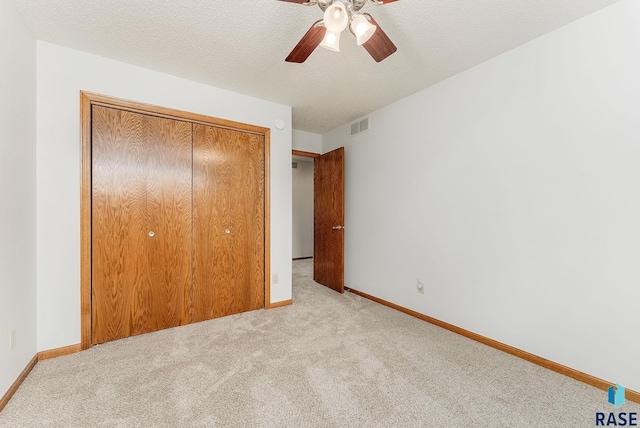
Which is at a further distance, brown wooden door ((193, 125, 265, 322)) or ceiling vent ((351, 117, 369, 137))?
ceiling vent ((351, 117, 369, 137))

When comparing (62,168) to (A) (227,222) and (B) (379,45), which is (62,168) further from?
(B) (379,45)

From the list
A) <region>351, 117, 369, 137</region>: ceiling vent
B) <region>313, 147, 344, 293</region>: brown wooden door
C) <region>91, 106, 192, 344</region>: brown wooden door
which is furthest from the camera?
<region>313, 147, 344, 293</region>: brown wooden door

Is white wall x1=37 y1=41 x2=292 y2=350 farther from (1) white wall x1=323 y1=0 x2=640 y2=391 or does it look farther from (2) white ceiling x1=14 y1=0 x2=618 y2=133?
(1) white wall x1=323 y1=0 x2=640 y2=391

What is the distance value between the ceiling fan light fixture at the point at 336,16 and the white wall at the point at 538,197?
162 cm

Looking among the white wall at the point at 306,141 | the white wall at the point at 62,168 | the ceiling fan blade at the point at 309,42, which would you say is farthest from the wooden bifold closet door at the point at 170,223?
the ceiling fan blade at the point at 309,42

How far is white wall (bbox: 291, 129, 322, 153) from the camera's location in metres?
4.14

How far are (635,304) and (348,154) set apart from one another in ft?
10.1

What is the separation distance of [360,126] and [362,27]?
2.26m

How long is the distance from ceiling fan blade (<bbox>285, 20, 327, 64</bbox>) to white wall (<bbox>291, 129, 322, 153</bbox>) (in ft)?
7.90

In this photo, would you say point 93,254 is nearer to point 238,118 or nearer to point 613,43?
point 238,118

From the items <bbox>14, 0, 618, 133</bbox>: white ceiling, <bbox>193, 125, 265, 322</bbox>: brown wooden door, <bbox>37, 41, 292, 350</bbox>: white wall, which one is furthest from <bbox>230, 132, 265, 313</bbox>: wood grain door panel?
<bbox>37, 41, 292, 350</bbox>: white wall

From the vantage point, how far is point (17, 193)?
1.73 m

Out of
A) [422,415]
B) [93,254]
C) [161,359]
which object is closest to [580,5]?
[422,415]

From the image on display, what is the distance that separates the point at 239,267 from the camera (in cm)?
297
